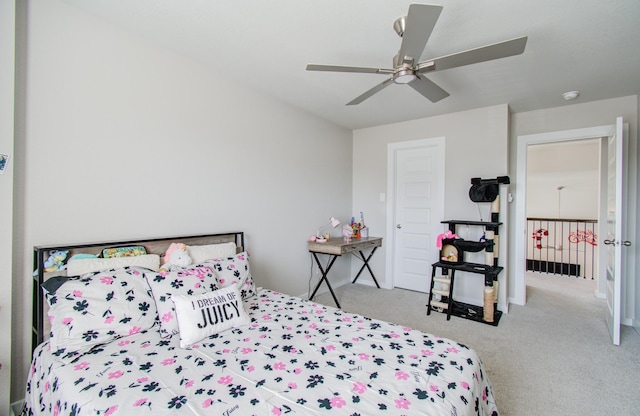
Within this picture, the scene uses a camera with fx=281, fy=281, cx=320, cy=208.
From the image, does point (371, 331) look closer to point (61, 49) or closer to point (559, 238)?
point (61, 49)

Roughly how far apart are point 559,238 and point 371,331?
591 cm

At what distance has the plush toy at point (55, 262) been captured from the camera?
1625 millimetres

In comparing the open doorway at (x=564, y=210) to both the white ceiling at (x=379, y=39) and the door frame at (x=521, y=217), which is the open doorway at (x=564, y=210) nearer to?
the door frame at (x=521, y=217)

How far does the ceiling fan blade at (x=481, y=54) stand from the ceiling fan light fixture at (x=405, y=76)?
0.05m

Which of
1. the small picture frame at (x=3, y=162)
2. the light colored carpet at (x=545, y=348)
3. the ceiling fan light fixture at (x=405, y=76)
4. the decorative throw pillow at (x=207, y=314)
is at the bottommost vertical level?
the light colored carpet at (x=545, y=348)

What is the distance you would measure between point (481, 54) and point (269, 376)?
1997mm

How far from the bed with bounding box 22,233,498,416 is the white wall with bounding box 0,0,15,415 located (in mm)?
123

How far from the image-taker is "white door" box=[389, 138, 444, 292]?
3.86 meters

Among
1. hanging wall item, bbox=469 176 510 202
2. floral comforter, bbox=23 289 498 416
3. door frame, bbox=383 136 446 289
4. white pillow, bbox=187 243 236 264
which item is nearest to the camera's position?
floral comforter, bbox=23 289 498 416

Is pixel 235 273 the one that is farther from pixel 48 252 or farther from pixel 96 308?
pixel 48 252

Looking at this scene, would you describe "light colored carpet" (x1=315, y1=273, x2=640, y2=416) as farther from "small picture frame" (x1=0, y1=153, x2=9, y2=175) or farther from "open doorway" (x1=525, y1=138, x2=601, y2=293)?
"small picture frame" (x1=0, y1=153, x2=9, y2=175)

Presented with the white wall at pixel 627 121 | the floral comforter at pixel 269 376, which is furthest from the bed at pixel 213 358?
the white wall at pixel 627 121

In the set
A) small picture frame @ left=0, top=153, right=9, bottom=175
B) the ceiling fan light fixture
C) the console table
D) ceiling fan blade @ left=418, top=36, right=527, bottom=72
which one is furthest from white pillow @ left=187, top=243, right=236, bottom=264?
ceiling fan blade @ left=418, top=36, right=527, bottom=72

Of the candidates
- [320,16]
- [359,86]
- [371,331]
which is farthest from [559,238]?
[320,16]
